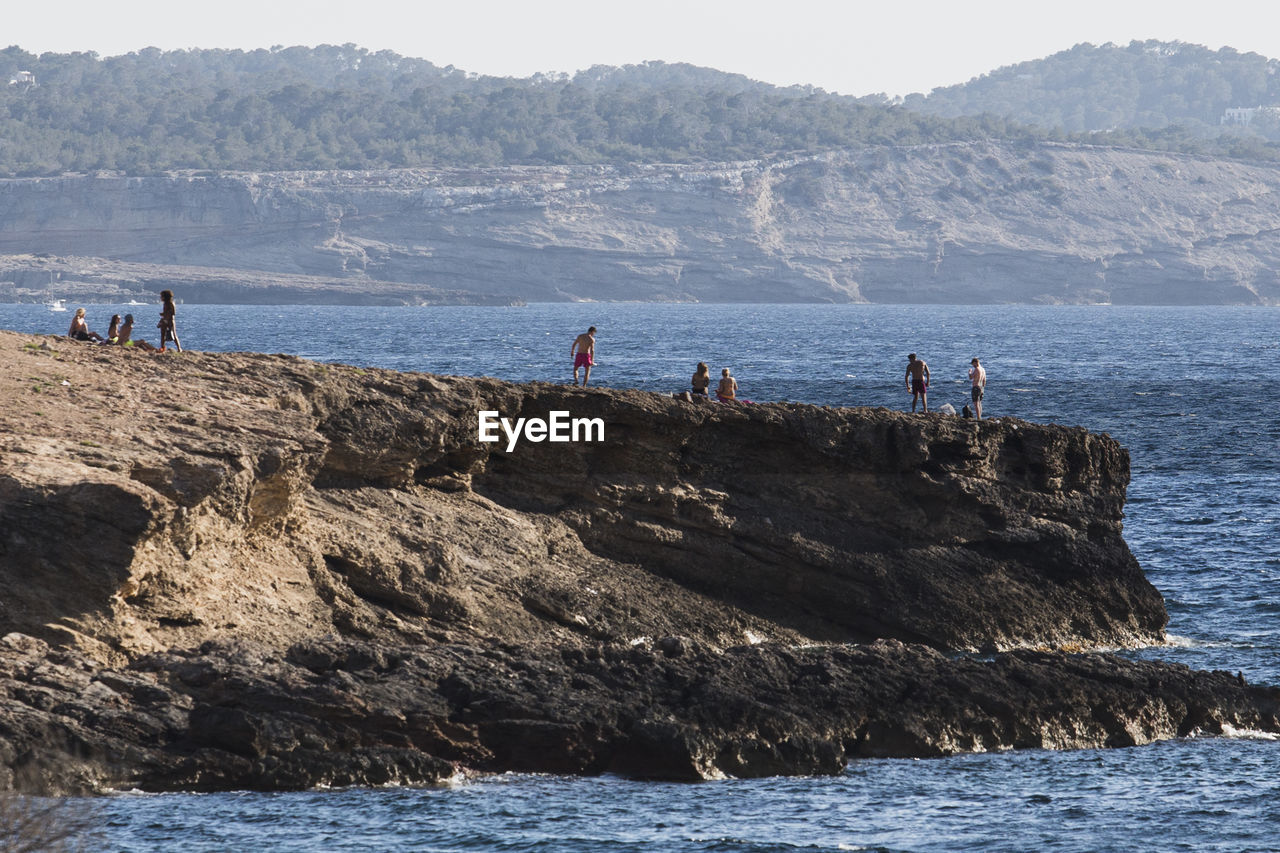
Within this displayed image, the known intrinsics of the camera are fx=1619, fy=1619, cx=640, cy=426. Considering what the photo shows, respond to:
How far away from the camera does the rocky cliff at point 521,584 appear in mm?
17828

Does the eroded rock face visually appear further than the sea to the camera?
Yes

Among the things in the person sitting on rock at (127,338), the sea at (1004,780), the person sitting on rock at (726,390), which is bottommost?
the sea at (1004,780)

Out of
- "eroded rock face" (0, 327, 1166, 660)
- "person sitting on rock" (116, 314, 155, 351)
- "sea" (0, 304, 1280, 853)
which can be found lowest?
"sea" (0, 304, 1280, 853)

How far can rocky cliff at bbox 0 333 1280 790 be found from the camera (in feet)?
58.5

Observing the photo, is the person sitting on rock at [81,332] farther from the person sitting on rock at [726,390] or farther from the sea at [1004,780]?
the sea at [1004,780]

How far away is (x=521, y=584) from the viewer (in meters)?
23.6

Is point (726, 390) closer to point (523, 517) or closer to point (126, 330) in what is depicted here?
point (523, 517)

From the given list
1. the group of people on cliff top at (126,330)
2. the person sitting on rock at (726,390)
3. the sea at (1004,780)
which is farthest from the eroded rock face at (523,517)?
the sea at (1004,780)

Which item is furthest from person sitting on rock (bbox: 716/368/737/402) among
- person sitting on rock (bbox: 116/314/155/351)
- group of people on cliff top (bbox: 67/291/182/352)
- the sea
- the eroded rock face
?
person sitting on rock (bbox: 116/314/155/351)

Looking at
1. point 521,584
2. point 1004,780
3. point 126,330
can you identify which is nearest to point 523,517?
point 521,584

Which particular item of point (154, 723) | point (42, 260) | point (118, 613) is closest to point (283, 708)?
point (154, 723)

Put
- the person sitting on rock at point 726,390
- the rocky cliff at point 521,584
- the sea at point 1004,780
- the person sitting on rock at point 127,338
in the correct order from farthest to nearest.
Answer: the person sitting on rock at point 726,390 → the person sitting on rock at point 127,338 → the rocky cliff at point 521,584 → the sea at point 1004,780

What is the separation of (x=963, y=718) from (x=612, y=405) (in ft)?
26.1

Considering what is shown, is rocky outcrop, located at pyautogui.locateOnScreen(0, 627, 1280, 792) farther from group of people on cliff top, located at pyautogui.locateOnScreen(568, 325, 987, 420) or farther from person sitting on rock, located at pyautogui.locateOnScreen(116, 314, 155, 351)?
person sitting on rock, located at pyautogui.locateOnScreen(116, 314, 155, 351)
